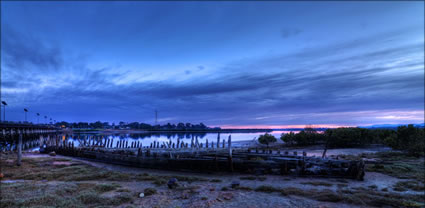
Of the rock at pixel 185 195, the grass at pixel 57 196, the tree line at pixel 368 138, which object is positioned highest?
the tree line at pixel 368 138

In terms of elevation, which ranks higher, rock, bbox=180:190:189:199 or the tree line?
the tree line

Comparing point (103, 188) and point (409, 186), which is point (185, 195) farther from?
point (409, 186)

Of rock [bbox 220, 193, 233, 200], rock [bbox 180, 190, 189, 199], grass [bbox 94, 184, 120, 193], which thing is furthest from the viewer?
grass [bbox 94, 184, 120, 193]

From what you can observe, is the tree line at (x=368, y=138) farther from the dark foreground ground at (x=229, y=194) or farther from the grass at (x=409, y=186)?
the dark foreground ground at (x=229, y=194)

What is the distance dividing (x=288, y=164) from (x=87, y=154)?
2825 cm

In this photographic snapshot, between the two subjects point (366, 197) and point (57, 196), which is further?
point (366, 197)

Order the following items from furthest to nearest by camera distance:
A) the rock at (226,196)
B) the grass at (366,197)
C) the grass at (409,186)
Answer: the grass at (409,186) < the rock at (226,196) < the grass at (366,197)

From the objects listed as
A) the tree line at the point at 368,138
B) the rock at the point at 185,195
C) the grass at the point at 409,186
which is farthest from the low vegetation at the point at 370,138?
the rock at the point at 185,195

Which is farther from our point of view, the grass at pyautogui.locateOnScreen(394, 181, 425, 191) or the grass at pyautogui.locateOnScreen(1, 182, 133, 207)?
the grass at pyautogui.locateOnScreen(394, 181, 425, 191)

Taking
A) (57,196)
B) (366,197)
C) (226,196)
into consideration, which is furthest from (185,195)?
(366,197)

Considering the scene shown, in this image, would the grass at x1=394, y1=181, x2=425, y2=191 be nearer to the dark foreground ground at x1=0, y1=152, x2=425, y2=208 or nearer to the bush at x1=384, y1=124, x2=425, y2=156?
the dark foreground ground at x1=0, y1=152, x2=425, y2=208

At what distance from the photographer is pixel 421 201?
984 cm

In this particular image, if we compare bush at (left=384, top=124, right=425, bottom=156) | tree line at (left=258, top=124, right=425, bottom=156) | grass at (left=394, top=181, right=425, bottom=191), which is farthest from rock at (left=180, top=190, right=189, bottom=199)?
bush at (left=384, top=124, right=425, bottom=156)

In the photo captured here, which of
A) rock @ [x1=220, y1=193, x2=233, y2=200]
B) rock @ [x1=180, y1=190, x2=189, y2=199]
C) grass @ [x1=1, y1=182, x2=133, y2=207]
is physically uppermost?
grass @ [x1=1, y1=182, x2=133, y2=207]
